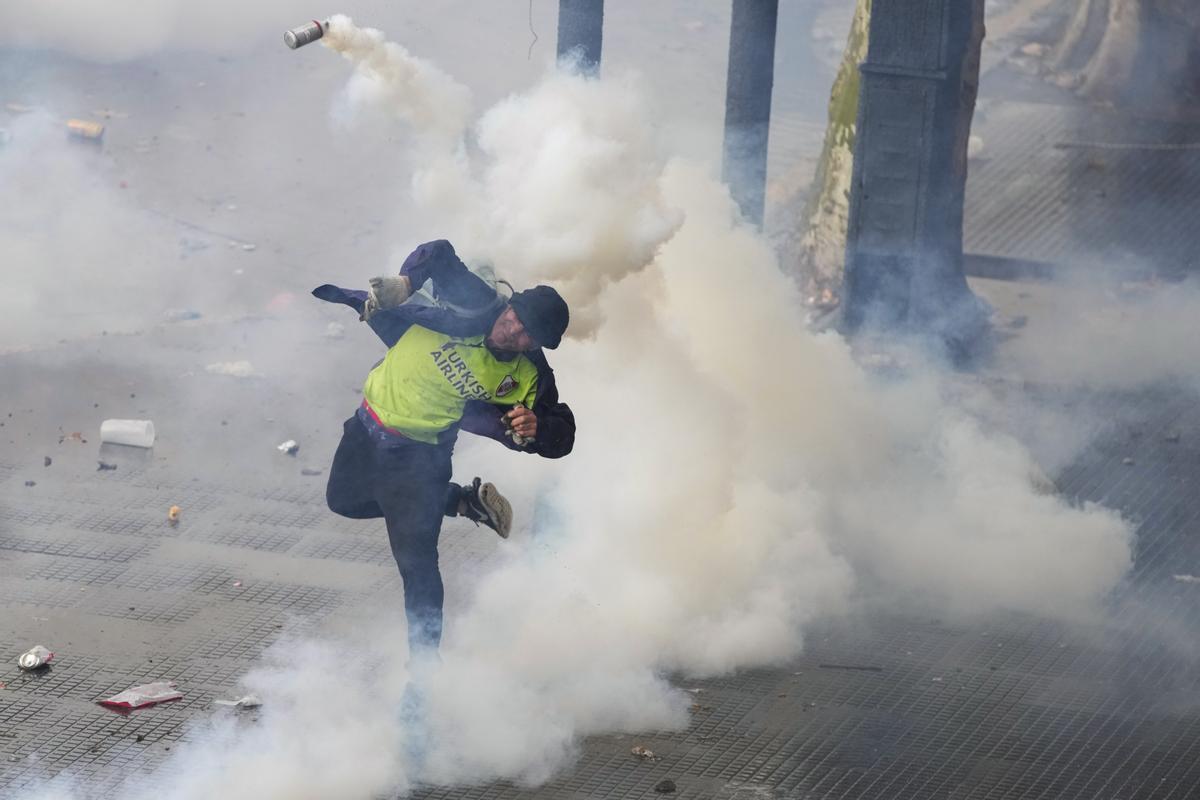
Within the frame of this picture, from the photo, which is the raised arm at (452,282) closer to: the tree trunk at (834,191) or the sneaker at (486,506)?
the sneaker at (486,506)

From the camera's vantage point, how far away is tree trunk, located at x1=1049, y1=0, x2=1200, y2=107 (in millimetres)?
13977

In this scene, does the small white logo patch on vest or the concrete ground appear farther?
the concrete ground

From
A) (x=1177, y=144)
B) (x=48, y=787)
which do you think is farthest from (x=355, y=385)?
(x=1177, y=144)

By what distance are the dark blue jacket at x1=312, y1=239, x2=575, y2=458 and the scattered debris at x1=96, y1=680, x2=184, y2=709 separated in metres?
1.53

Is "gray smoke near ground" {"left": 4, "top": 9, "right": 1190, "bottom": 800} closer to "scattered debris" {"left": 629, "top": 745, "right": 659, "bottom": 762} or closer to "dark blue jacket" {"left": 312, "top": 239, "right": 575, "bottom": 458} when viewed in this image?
"scattered debris" {"left": 629, "top": 745, "right": 659, "bottom": 762}

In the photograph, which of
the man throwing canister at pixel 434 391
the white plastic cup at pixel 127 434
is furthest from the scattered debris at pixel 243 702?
the white plastic cup at pixel 127 434

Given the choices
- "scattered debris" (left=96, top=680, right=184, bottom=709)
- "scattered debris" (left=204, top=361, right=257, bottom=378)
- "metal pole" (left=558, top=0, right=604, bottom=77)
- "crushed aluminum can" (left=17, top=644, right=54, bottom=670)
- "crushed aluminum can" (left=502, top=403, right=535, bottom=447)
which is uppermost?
"metal pole" (left=558, top=0, right=604, bottom=77)

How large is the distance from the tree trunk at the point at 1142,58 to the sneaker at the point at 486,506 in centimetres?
981

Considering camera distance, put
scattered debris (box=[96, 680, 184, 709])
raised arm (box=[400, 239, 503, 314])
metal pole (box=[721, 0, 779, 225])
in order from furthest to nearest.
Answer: metal pole (box=[721, 0, 779, 225]), scattered debris (box=[96, 680, 184, 709]), raised arm (box=[400, 239, 503, 314])

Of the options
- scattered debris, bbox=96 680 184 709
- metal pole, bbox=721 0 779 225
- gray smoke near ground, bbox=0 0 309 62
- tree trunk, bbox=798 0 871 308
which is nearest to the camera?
scattered debris, bbox=96 680 184 709

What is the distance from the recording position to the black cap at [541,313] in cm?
548

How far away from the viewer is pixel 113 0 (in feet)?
50.3

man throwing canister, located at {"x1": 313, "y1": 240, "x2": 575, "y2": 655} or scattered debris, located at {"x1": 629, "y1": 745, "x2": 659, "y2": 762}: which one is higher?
man throwing canister, located at {"x1": 313, "y1": 240, "x2": 575, "y2": 655}

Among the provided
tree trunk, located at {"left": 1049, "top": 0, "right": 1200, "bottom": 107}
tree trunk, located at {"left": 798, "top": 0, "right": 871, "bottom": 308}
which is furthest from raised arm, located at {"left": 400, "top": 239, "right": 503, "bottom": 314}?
tree trunk, located at {"left": 1049, "top": 0, "right": 1200, "bottom": 107}
